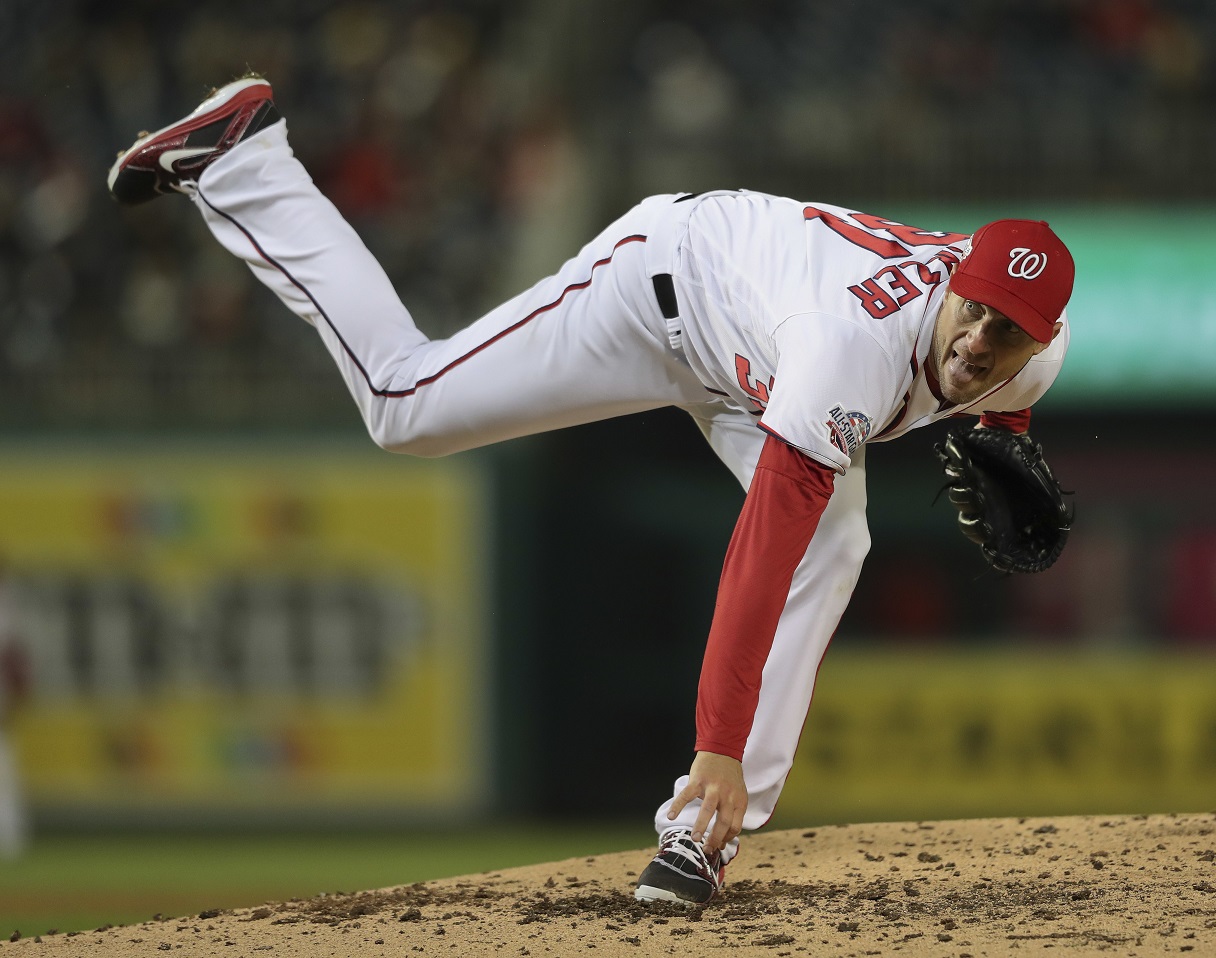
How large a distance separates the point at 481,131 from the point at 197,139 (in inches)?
264

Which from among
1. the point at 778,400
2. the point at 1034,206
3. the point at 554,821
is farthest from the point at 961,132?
the point at 778,400

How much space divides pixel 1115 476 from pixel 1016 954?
6270mm

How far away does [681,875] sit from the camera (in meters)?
3.42

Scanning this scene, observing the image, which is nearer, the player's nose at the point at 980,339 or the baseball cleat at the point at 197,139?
the player's nose at the point at 980,339

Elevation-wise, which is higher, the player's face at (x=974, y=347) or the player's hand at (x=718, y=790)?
the player's face at (x=974, y=347)

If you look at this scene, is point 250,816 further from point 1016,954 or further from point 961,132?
point 1016,954

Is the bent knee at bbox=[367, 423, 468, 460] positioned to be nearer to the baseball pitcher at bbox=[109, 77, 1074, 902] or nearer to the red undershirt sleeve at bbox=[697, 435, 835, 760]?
the baseball pitcher at bbox=[109, 77, 1074, 902]

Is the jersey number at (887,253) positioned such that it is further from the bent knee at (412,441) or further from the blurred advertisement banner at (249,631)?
the blurred advertisement banner at (249,631)

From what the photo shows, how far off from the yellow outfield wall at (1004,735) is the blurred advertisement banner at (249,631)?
1854mm

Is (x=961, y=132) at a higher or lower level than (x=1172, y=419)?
higher

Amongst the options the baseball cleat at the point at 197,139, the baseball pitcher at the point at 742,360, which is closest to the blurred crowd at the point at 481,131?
the baseball cleat at the point at 197,139

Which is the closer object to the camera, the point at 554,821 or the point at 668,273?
the point at 668,273

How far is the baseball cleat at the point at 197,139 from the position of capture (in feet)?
12.7

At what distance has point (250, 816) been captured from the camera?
9062 millimetres
